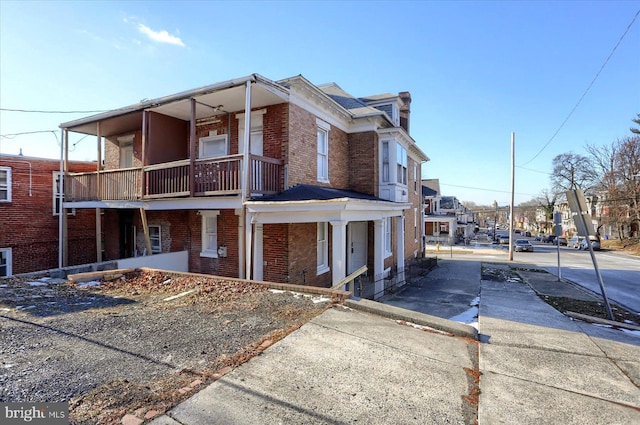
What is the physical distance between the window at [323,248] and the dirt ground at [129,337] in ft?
13.3

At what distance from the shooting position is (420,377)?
3.62 m

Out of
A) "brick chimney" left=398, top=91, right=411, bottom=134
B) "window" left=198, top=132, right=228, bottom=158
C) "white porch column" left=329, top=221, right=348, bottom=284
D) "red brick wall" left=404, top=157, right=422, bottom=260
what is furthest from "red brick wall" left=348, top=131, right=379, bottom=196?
"brick chimney" left=398, top=91, right=411, bottom=134

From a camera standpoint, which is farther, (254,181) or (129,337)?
(254,181)

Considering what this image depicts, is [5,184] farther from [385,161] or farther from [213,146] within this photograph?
[385,161]

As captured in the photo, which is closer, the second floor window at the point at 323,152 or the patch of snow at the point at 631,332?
the patch of snow at the point at 631,332

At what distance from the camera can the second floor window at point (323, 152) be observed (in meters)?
11.5

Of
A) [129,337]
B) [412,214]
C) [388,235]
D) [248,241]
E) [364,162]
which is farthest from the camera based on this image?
[412,214]

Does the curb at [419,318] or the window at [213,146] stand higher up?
the window at [213,146]

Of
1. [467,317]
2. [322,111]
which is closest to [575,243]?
[467,317]

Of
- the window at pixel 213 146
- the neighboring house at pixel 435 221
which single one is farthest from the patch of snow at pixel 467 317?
the neighboring house at pixel 435 221

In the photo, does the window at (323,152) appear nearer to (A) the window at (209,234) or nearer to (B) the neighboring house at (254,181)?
(B) the neighboring house at (254,181)

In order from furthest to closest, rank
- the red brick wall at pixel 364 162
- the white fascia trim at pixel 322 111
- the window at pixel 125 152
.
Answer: the window at pixel 125 152, the red brick wall at pixel 364 162, the white fascia trim at pixel 322 111

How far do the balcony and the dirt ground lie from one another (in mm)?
2889

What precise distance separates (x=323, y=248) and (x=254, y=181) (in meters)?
3.82
